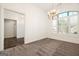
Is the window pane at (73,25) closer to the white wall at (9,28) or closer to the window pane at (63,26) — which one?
the window pane at (63,26)

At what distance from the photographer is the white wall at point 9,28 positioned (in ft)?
5.71

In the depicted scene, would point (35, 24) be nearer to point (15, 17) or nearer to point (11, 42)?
point (15, 17)

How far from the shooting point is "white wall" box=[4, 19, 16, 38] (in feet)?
5.71

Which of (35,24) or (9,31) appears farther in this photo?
(35,24)

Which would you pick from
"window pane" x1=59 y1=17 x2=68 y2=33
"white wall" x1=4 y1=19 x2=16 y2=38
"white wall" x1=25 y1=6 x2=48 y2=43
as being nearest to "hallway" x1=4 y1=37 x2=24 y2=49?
"white wall" x1=4 y1=19 x2=16 y2=38

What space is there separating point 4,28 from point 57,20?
2074 mm

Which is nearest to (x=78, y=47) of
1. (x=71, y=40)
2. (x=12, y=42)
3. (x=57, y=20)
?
(x=71, y=40)

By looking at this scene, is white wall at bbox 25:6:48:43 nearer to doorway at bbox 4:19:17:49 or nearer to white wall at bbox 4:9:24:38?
white wall at bbox 4:9:24:38

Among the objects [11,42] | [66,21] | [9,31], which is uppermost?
[66,21]

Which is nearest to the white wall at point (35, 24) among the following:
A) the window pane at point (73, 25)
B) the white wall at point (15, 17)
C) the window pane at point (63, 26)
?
the white wall at point (15, 17)

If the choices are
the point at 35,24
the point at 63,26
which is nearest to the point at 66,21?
the point at 63,26

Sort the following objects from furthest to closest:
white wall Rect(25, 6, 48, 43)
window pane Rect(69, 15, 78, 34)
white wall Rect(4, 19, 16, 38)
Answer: white wall Rect(25, 6, 48, 43) < window pane Rect(69, 15, 78, 34) < white wall Rect(4, 19, 16, 38)

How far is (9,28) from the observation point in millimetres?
1761

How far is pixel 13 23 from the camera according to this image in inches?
72.3
